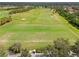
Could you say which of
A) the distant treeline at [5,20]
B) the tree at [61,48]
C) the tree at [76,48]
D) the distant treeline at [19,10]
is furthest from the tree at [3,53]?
the tree at [76,48]

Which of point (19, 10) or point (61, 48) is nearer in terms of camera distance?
point (61, 48)

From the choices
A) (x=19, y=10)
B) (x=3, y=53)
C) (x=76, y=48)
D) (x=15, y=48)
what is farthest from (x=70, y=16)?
(x=3, y=53)

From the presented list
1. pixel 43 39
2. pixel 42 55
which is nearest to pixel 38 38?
pixel 43 39

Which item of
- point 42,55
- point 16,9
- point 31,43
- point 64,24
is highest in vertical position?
point 16,9

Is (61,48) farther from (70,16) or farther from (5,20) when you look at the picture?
(5,20)

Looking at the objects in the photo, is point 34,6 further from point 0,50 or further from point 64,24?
point 0,50

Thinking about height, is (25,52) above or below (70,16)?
below

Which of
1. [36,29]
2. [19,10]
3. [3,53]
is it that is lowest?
[3,53]

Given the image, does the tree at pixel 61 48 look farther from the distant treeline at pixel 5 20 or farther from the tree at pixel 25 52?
the distant treeline at pixel 5 20

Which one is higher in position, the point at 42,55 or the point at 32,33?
the point at 32,33
